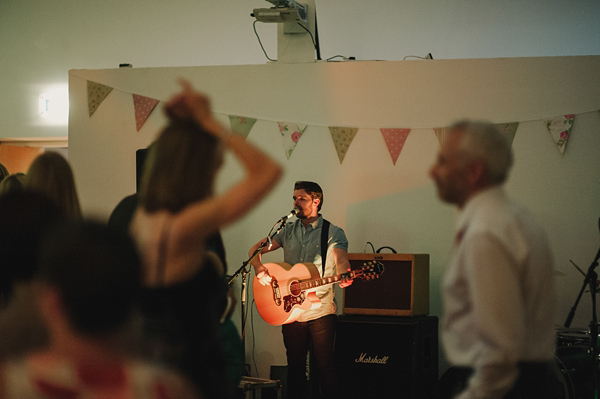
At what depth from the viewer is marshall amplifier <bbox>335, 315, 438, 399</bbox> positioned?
4.35 metres

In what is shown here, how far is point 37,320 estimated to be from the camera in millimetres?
1342

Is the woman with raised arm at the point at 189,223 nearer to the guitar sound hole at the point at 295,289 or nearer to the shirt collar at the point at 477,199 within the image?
the shirt collar at the point at 477,199

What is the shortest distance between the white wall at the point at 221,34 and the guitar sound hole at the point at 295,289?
283cm

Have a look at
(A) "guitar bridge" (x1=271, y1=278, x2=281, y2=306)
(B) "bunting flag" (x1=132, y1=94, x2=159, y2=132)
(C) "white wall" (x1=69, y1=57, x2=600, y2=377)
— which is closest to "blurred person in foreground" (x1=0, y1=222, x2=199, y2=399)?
(A) "guitar bridge" (x1=271, y1=278, x2=281, y2=306)

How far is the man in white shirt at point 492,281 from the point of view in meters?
1.59

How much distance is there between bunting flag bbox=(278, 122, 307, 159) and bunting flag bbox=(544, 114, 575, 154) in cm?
203

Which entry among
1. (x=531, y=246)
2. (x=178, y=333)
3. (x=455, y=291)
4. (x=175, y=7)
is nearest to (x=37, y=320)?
(x=178, y=333)

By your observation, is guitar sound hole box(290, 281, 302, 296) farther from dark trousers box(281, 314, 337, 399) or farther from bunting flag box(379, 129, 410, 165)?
bunting flag box(379, 129, 410, 165)

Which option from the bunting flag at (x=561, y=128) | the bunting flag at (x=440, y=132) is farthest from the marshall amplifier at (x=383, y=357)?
the bunting flag at (x=561, y=128)

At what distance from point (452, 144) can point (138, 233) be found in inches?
34.2

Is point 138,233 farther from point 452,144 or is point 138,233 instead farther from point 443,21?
point 443,21

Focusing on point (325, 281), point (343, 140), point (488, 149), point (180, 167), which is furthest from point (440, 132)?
point (180, 167)

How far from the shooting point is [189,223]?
1535mm

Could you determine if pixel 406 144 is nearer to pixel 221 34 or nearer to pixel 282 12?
pixel 282 12
